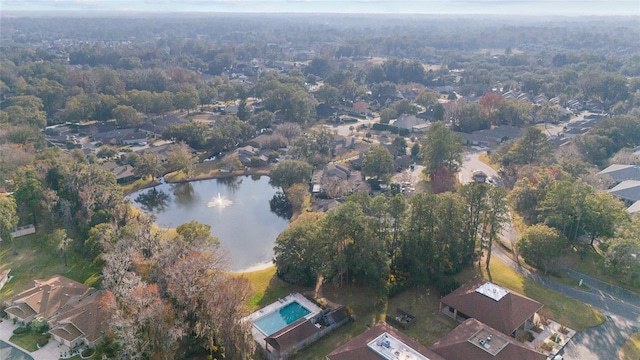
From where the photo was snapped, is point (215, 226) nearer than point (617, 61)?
Yes

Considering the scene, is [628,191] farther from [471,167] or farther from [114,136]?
[114,136]

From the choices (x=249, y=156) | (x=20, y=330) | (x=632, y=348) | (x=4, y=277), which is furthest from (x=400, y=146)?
(x=20, y=330)

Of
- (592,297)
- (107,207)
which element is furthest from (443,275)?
(107,207)

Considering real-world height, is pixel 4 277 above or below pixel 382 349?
below

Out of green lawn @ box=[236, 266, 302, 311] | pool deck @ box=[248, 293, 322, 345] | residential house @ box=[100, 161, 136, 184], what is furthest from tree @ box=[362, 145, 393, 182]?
residential house @ box=[100, 161, 136, 184]

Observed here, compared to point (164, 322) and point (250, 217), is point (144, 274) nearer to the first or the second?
point (164, 322)

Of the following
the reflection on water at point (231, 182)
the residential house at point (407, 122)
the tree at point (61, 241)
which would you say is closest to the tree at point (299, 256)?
the tree at point (61, 241)
